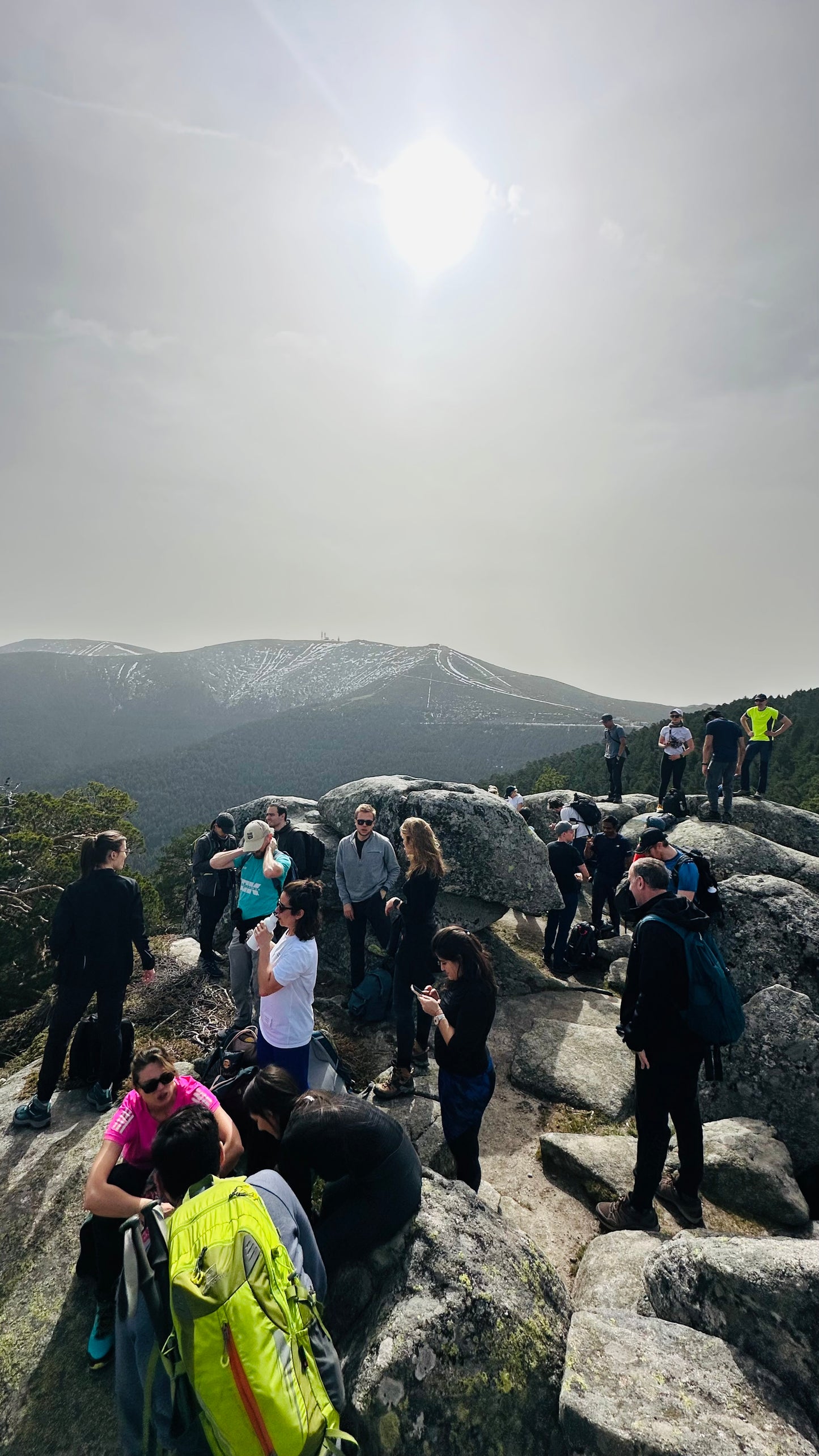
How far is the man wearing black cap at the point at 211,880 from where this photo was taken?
33.3 ft

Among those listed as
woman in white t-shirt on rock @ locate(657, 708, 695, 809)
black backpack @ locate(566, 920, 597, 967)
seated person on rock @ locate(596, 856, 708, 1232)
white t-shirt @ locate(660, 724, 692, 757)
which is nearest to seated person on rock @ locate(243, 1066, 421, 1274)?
seated person on rock @ locate(596, 856, 708, 1232)

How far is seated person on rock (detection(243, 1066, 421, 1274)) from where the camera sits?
3.90 meters

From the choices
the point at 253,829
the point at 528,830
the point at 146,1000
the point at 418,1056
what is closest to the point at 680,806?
the point at 528,830

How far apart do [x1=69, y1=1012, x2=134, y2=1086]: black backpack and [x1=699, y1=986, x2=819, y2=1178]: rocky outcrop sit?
700 centimetres

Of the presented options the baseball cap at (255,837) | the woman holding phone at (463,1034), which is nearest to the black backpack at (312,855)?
the baseball cap at (255,837)

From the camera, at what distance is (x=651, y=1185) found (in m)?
5.23

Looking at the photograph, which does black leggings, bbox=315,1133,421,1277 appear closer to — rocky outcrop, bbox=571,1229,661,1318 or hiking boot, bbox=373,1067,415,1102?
rocky outcrop, bbox=571,1229,661,1318

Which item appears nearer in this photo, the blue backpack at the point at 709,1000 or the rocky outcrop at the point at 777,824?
the blue backpack at the point at 709,1000

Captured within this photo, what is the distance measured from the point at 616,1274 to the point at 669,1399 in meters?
1.43

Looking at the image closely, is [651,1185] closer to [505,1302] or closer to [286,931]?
[505,1302]

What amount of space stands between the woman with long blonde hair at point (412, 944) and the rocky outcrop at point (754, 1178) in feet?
10.1

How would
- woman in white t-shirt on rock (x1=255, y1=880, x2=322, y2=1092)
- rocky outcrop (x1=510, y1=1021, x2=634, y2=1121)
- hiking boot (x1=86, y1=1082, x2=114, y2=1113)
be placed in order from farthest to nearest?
rocky outcrop (x1=510, y1=1021, x2=634, y2=1121) → hiking boot (x1=86, y1=1082, x2=114, y2=1113) → woman in white t-shirt on rock (x1=255, y1=880, x2=322, y2=1092)

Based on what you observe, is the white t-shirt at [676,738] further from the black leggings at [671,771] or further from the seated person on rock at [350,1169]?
the seated person on rock at [350,1169]

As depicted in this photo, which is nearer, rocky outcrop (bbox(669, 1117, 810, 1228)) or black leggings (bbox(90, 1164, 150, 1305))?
black leggings (bbox(90, 1164, 150, 1305))
